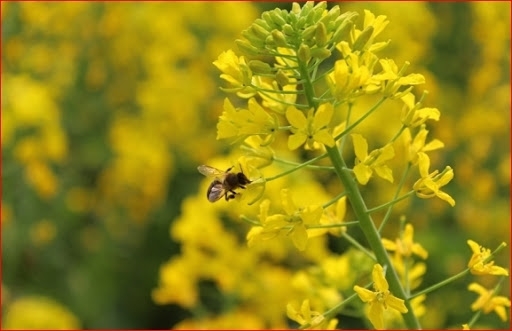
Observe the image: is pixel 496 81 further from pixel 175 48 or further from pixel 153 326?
pixel 153 326

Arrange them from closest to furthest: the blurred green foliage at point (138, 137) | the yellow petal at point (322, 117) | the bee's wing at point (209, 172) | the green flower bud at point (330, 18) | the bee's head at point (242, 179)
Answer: the yellow petal at point (322, 117) < the green flower bud at point (330, 18) < the bee's head at point (242, 179) < the bee's wing at point (209, 172) < the blurred green foliage at point (138, 137)

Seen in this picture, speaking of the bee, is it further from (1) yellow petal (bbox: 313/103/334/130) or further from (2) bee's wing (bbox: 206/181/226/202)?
(1) yellow petal (bbox: 313/103/334/130)

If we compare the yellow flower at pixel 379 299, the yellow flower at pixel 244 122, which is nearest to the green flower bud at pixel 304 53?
the yellow flower at pixel 244 122

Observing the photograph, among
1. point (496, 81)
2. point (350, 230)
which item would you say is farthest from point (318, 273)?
point (496, 81)

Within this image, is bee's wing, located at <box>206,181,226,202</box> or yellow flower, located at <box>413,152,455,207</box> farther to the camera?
bee's wing, located at <box>206,181,226,202</box>

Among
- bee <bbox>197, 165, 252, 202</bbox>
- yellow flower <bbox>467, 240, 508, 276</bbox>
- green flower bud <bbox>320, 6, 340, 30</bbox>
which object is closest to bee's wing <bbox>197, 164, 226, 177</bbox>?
bee <bbox>197, 165, 252, 202</bbox>

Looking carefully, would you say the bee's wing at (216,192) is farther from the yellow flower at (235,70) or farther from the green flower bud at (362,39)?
the green flower bud at (362,39)

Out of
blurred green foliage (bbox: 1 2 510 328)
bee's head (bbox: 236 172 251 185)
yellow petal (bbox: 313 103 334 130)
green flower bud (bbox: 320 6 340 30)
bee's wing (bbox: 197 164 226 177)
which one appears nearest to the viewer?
yellow petal (bbox: 313 103 334 130)
